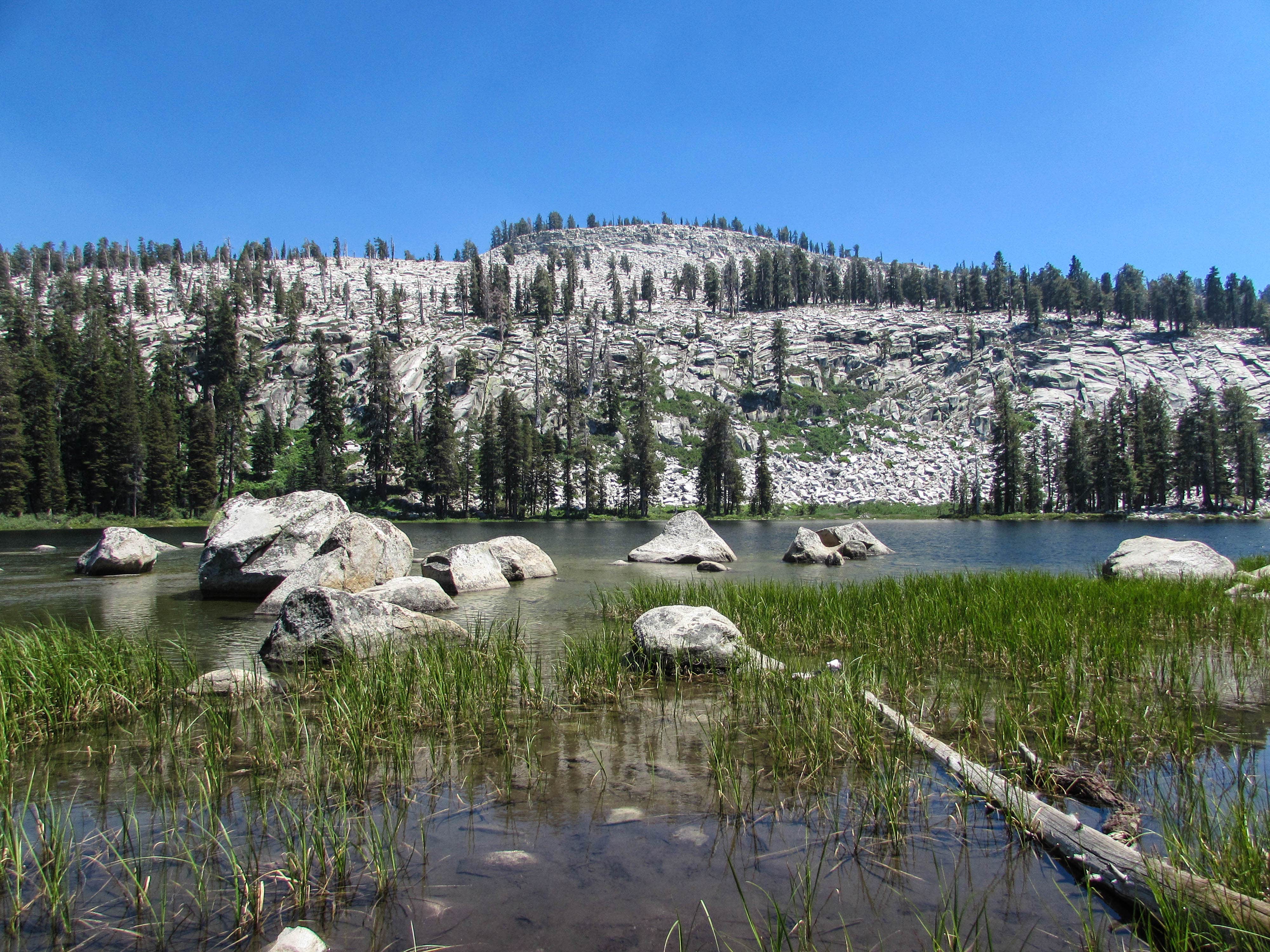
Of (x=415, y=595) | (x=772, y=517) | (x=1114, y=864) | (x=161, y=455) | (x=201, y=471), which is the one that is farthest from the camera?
(x=772, y=517)

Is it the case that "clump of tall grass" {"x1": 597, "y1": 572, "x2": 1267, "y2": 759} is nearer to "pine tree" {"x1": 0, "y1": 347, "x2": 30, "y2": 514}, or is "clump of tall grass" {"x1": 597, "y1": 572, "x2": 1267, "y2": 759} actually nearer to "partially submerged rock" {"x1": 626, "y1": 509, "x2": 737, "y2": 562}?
"partially submerged rock" {"x1": 626, "y1": 509, "x2": 737, "y2": 562}

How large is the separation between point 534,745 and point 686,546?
30.2 metres

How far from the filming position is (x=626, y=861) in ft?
16.8

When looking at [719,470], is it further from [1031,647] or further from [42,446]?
[1031,647]

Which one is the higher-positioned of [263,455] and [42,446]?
[42,446]

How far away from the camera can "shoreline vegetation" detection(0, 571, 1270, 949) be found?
15.2 feet

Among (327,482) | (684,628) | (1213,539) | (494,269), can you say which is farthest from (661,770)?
(494,269)

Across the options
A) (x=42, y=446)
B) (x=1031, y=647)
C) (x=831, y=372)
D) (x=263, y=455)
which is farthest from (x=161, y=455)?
(x=831, y=372)

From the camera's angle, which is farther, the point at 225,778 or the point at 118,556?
the point at 118,556

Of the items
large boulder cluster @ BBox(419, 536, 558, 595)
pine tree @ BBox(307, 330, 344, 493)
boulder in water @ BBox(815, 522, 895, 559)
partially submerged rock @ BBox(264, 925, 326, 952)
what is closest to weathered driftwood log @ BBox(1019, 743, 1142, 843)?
partially submerged rock @ BBox(264, 925, 326, 952)

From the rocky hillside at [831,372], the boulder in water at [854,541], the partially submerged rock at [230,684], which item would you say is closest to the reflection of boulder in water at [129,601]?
the partially submerged rock at [230,684]

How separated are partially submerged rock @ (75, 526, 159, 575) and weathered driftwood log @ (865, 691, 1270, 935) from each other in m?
34.3

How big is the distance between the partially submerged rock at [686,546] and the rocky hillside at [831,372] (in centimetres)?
6541

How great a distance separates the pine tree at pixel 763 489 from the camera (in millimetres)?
95750
